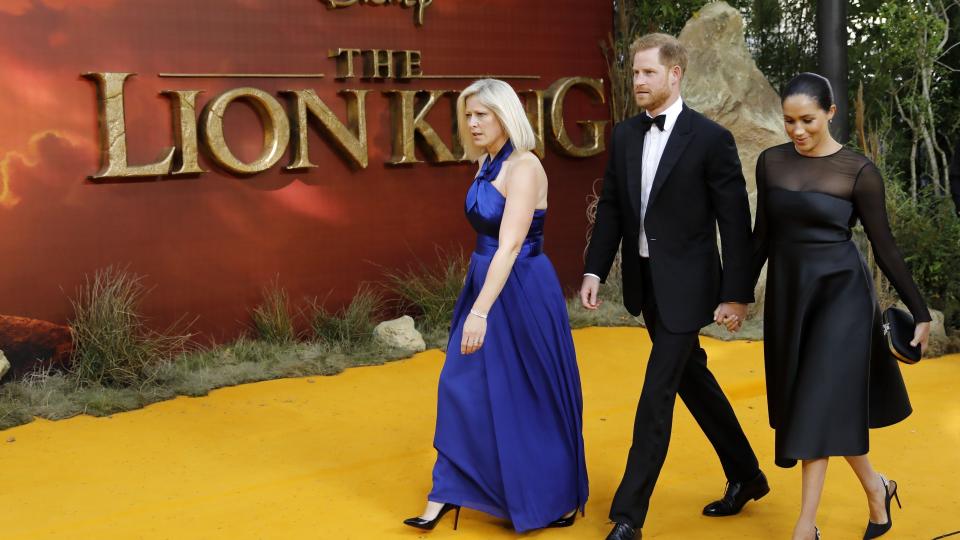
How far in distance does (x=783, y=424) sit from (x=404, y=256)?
4453 millimetres

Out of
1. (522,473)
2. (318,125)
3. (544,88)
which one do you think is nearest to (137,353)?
(318,125)

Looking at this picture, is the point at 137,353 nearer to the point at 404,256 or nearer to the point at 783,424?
the point at 404,256

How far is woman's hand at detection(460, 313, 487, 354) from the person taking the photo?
3.86m

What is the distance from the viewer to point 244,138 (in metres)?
7.03

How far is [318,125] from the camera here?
24.0 ft

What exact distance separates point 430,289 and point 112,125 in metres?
2.39

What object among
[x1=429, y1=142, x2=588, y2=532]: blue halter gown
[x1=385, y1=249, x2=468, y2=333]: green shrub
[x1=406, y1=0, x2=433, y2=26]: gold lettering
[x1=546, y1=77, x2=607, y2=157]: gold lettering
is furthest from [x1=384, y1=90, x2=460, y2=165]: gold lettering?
[x1=429, y1=142, x2=588, y2=532]: blue halter gown

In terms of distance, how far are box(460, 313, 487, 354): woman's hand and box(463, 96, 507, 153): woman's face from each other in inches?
24.2

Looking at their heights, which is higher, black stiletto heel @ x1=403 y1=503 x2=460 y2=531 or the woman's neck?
the woman's neck

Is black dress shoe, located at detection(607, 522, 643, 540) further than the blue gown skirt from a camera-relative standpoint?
No

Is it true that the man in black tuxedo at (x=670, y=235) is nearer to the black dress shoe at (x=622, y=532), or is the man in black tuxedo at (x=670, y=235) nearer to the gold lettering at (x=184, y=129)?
the black dress shoe at (x=622, y=532)

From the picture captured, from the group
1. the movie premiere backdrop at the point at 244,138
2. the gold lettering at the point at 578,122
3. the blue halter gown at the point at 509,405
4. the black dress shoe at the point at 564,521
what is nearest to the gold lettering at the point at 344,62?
the movie premiere backdrop at the point at 244,138

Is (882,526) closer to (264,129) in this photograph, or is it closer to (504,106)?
(504,106)

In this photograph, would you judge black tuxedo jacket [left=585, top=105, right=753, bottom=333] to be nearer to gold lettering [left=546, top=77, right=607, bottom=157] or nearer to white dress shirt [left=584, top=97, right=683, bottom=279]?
white dress shirt [left=584, top=97, right=683, bottom=279]
